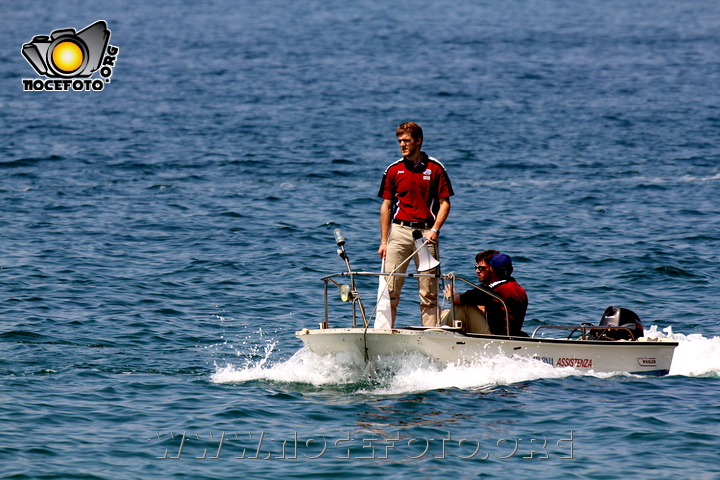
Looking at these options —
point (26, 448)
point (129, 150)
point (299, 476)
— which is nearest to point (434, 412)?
point (299, 476)

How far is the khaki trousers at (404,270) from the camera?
11.2 metres

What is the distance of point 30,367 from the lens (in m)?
11.9

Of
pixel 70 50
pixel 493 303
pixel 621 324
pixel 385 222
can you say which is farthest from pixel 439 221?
pixel 70 50

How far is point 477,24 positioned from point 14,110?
1500 inches

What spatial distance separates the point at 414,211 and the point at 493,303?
1414mm

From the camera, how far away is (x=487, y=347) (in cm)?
1086

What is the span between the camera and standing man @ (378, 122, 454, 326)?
1122cm

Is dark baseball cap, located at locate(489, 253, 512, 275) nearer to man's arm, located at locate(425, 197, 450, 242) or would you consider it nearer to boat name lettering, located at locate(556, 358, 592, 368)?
man's arm, located at locate(425, 197, 450, 242)

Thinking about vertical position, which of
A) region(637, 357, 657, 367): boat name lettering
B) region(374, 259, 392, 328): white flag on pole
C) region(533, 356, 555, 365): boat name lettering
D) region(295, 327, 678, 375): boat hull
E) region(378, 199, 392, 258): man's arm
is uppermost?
region(378, 199, 392, 258): man's arm

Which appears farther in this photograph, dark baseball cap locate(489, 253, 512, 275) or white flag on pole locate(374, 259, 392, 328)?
dark baseball cap locate(489, 253, 512, 275)

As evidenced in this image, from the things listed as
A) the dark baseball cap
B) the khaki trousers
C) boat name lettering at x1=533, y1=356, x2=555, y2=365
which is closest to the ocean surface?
boat name lettering at x1=533, y1=356, x2=555, y2=365

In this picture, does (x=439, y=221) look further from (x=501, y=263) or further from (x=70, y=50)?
(x=70, y=50)

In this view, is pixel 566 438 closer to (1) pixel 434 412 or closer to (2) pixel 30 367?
(1) pixel 434 412

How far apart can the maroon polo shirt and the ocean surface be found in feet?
5.89
